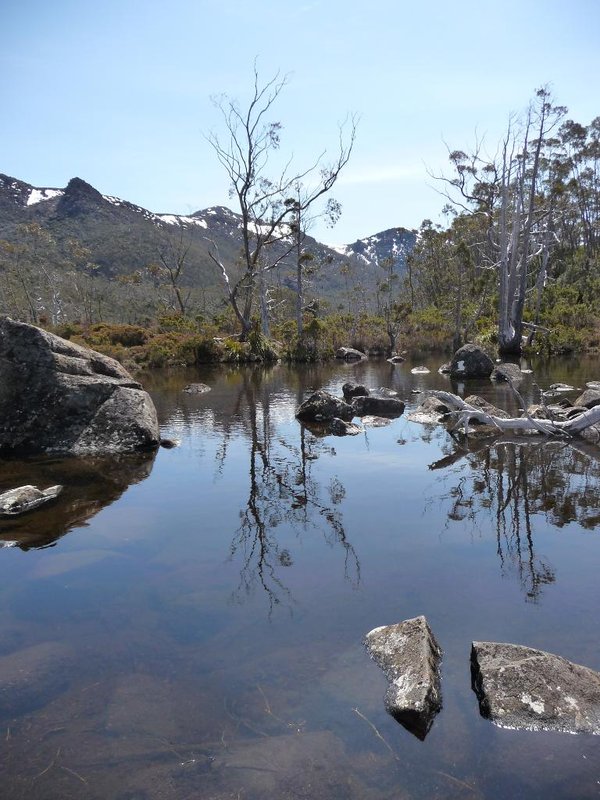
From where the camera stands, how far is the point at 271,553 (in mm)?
7012

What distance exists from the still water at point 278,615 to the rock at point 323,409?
4470 millimetres

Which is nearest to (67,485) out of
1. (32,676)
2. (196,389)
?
(32,676)

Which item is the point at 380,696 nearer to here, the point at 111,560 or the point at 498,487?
the point at 111,560

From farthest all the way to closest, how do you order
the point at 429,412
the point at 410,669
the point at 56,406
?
the point at 429,412 < the point at 56,406 < the point at 410,669

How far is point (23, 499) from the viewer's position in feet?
27.8

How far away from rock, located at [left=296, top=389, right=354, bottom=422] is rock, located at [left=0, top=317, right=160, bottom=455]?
4709mm

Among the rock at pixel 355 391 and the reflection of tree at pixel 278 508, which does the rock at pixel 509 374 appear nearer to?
the rock at pixel 355 391

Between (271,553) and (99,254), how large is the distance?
186m

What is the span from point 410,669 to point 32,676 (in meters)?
3.14

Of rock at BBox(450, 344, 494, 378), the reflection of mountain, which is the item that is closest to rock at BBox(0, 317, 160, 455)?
the reflection of mountain

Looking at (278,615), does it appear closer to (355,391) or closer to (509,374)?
(355,391)

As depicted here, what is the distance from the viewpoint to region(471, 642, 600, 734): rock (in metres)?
3.98

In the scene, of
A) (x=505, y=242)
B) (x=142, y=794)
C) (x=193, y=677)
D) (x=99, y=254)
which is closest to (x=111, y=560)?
(x=193, y=677)

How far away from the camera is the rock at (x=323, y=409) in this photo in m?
15.5
